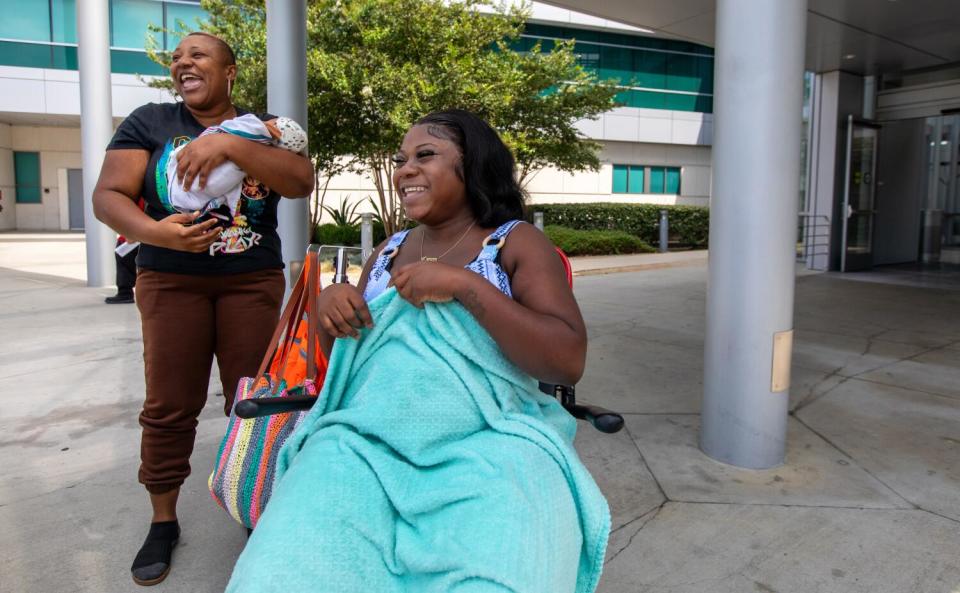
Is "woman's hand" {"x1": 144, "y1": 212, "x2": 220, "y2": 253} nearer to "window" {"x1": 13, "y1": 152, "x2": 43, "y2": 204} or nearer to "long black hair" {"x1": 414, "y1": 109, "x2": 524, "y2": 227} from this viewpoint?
"long black hair" {"x1": 414, "y1": 109, "x2": 524, "y2": 227}

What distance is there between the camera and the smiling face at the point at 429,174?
78.2 inches

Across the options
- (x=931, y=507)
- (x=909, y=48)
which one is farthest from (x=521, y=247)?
(x=909, y=48)

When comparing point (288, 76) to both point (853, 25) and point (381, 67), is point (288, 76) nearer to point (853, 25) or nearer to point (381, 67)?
point (381, 67)

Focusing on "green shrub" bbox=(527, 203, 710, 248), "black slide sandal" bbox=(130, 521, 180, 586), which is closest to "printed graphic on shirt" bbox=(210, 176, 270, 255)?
"black slide sandal" bbox=(130, 521, 180, 586)

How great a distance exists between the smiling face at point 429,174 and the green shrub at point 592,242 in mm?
12386

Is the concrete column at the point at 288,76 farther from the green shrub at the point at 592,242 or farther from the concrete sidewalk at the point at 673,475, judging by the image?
the green shrub at the point at 592,242

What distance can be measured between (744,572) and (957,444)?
2047mm

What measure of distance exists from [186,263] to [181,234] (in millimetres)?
227

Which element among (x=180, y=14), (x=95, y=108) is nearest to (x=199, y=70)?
(x=95, y=108)

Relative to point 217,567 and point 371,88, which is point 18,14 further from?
point 217,567

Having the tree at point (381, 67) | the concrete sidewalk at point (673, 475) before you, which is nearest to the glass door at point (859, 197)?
the concrete sidewalk at point (673, 475)

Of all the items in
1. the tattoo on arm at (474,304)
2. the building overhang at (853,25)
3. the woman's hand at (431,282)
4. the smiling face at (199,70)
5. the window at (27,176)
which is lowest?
the tattoo on arm at (474,304)

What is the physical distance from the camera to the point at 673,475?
3330 millimetres

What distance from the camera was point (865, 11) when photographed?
809 centimetres
